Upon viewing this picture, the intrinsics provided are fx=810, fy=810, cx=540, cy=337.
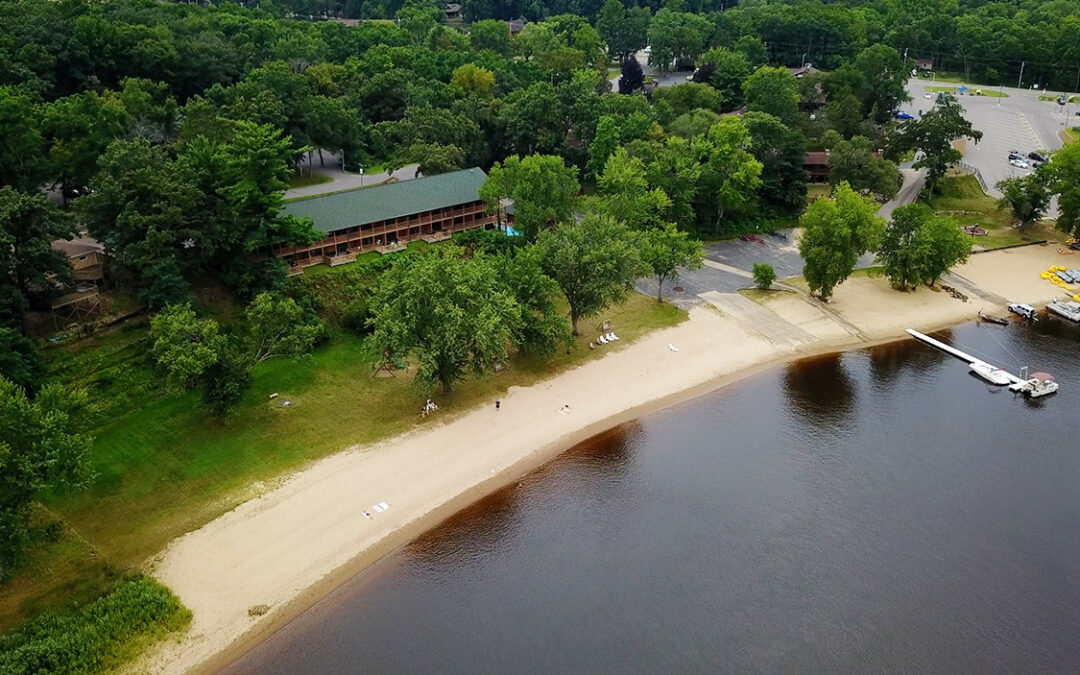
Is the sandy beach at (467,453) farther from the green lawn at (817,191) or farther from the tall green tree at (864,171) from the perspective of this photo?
the green lawn at (817,191)

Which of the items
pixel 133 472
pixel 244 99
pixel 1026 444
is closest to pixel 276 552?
pixel 133 472

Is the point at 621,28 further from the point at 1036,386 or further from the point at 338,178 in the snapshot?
the point at 1036,386

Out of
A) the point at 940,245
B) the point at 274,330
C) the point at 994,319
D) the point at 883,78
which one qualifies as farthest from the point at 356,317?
the point at 883,78

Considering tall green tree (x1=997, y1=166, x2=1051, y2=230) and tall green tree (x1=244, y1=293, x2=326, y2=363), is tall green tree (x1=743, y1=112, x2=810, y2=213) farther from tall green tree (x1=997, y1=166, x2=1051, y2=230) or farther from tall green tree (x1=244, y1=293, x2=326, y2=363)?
tall green tree (x1=244, y1=293, x2=326, y2=363)

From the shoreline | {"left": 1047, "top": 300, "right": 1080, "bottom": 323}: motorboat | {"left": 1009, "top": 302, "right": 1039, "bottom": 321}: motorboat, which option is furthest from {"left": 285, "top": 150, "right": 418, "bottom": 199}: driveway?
{"left": 1047, "top": 300, "right": 1080, "bottom": 323}: motorboat

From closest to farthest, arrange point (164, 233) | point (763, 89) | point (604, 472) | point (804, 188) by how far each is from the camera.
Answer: point (604, 472)
point (164, 233)
point (804, 188)
point (763, 89)

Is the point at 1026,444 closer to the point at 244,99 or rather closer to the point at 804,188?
the point at 804,188
